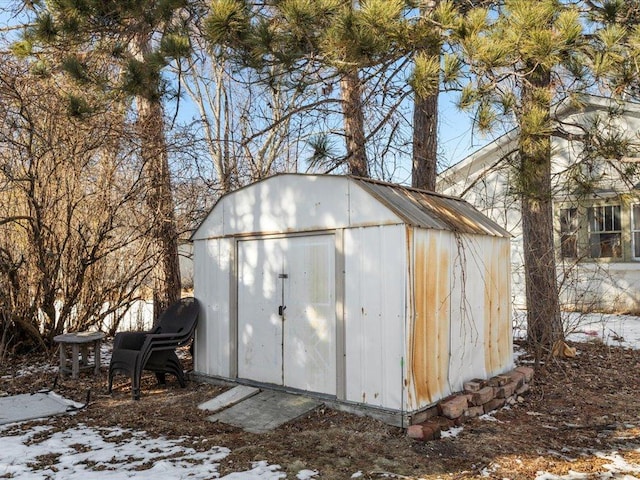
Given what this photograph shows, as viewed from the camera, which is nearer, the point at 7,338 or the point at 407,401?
the point at 407,401

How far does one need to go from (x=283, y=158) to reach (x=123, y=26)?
11255mm

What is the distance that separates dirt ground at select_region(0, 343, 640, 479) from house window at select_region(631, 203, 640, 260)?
6.08m

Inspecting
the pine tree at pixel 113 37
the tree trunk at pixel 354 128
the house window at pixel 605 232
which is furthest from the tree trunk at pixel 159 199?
the house window at pixel 605 232

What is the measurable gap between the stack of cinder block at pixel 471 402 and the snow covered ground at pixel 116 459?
13cm

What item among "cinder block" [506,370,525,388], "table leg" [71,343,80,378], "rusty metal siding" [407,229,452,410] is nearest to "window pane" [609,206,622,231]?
"cinder block" [506,370,525,388]

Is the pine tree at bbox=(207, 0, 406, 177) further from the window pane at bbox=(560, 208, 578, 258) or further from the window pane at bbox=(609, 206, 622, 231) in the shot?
the window pane at bbox=(609, 206, 622, 231)

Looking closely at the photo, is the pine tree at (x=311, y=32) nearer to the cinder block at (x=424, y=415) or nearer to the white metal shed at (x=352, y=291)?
the white metal shed at (x=352, y=291)

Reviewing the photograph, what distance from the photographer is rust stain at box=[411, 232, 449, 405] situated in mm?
4426

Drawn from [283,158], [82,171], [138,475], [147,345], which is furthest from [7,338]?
[283,158]

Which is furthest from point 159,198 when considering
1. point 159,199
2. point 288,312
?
point 288,312

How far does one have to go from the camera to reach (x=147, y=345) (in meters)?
5.46

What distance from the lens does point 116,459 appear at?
3781mm

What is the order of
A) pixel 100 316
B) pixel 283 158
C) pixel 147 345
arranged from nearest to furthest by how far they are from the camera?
pixel 147 345 < pixel 100 316 < pixel 283 158

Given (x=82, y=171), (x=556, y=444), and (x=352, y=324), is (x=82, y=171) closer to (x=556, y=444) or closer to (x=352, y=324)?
(x=352, y=324)
